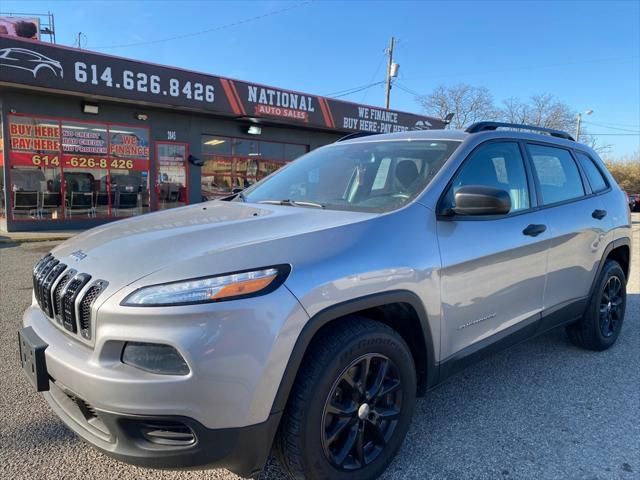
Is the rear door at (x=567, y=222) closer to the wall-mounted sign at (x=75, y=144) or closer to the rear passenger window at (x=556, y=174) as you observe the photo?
the rear passenger window at (x=556, y=174)

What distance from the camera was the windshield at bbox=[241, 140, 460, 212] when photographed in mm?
2828

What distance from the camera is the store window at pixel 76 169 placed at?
12180mm

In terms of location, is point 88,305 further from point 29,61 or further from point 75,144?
point 75,144

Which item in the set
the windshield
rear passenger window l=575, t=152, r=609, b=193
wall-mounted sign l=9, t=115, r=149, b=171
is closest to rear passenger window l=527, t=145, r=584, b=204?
rear passenger window l=575, t=152, r=609, b=193

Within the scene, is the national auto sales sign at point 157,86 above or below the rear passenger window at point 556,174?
above

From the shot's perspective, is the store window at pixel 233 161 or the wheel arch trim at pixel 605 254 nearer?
the wheel arch trim at pixel 605 254

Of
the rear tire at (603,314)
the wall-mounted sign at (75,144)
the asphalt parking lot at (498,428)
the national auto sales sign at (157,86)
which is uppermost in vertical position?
the national auto sales sign at (157,86)

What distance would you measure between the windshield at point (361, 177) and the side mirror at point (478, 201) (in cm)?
24

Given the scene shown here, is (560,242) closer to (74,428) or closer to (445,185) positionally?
(445,185)

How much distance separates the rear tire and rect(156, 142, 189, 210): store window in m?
12.7

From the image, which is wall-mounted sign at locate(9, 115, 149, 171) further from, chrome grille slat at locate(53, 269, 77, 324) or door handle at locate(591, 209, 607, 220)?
door handle at locate(591, 209, 607, 220)

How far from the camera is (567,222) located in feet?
11.7

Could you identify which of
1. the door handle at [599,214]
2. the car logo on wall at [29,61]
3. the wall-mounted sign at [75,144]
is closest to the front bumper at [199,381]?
the door handle at [599,214]

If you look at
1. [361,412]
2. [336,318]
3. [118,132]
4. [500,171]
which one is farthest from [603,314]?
[118,132]
